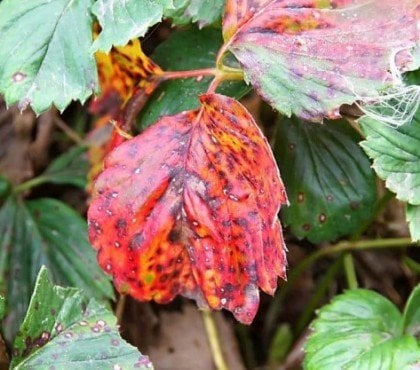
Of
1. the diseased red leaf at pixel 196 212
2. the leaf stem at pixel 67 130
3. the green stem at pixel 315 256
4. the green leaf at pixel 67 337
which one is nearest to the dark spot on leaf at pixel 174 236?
the diseased red leaf at pixel 196 212

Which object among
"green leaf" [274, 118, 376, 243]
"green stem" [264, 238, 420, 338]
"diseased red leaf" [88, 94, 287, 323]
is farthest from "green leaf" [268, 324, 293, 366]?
"diseased red leaf" [88, 94, 287, 323]

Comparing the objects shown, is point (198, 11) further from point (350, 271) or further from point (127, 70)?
point (350, 271)

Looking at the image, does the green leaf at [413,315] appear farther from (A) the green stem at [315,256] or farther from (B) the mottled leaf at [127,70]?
(B) the mottled leaf at [127,70]

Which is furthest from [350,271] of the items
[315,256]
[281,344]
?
[281,344]

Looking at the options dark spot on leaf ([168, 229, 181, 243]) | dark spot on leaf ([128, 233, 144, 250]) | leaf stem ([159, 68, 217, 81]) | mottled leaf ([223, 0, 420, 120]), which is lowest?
dark spot on leaf ([168, 229, 181, 243])

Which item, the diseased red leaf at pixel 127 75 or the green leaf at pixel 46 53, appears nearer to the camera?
the green leaf at pixel 46 53

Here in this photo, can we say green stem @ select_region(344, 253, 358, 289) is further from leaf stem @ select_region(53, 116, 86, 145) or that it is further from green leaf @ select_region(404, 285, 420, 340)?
leaf stem @ select_region(53, 116, 86, 145)
